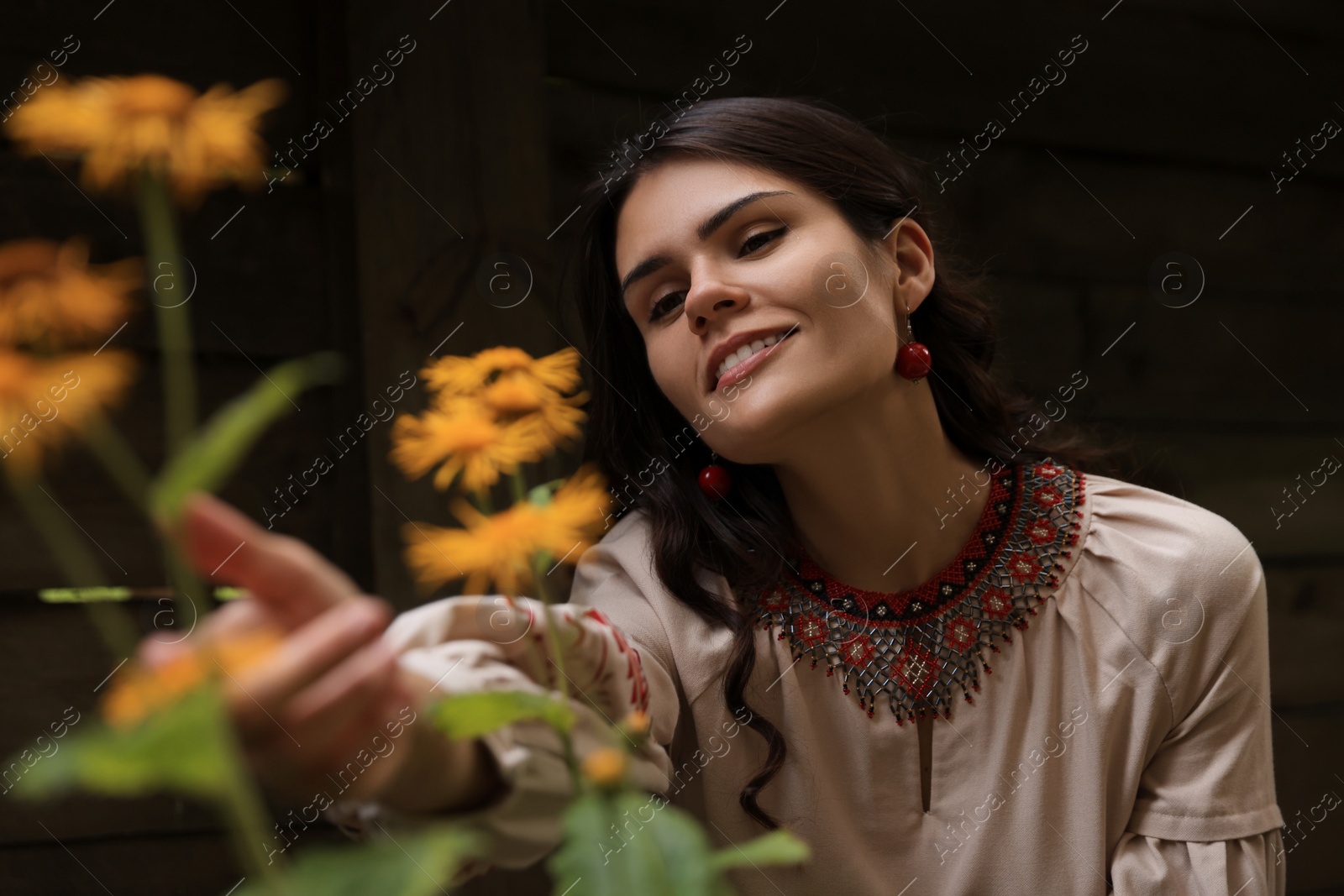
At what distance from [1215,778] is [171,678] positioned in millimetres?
1166

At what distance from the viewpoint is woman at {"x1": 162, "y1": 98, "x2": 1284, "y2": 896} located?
3.59 ft

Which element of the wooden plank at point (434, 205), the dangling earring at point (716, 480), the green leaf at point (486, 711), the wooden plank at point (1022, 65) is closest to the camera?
the green leaf at point (486, 711)

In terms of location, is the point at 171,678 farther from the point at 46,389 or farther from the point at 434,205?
the point at 434,205

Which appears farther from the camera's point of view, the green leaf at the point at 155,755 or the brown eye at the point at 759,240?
the brown eye at the point at 759,240

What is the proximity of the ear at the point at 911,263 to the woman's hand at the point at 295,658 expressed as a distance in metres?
0.94

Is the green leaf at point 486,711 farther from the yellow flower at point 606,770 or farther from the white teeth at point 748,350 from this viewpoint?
the white teeth at point 748,350

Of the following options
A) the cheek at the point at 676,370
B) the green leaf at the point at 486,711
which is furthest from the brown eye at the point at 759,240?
the green leaf at the point at 486,711

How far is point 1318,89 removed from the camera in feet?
6.95

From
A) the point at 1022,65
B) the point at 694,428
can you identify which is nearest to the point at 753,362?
the point at 694,428

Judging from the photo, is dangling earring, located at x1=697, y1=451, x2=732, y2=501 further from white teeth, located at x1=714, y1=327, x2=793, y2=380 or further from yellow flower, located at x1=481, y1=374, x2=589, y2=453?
yellow flower, located at x1=481, y1=374, x2=589, y2=453

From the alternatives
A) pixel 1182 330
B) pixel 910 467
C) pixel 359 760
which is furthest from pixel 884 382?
pixel 1182 330

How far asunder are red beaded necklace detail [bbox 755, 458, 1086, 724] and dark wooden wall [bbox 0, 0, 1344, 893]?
1.61 feet

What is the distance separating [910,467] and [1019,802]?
366 millimetres

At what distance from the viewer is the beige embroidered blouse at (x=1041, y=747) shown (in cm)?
116
